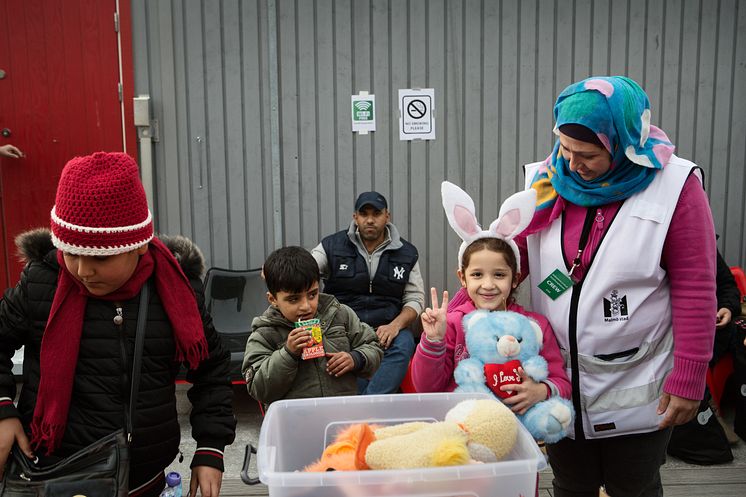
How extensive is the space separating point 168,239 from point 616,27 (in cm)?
428

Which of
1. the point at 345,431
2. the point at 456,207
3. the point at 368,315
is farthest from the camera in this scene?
the point at 368,315

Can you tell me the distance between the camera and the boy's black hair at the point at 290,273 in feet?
7.98

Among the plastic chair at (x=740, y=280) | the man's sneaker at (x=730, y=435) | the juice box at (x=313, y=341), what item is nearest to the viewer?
the juice box at (x=313, y=341)

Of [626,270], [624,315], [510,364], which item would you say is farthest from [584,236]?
[510,364]

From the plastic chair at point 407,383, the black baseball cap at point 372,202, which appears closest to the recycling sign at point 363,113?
the black baseball cap at point 372,202

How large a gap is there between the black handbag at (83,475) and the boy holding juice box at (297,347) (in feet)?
2.64

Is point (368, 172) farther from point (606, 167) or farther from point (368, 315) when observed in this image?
point (606, 167)

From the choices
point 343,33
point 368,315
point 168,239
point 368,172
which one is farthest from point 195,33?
point 168,239

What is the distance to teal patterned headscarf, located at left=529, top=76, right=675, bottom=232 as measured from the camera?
5.76 feet

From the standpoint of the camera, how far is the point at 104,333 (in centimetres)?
173

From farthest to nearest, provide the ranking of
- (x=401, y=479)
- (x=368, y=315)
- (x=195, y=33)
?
(x=195, y=33)
(x=368, y=315)
(x=401, y=479)

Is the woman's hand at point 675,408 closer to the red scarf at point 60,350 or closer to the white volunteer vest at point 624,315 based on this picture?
the white volunteer vest at point 624,315

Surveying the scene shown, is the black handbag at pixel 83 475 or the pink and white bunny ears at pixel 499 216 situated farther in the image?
the pink and white bunny ears at pixel 499 216

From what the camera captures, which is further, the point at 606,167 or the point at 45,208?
the point at 45,208
